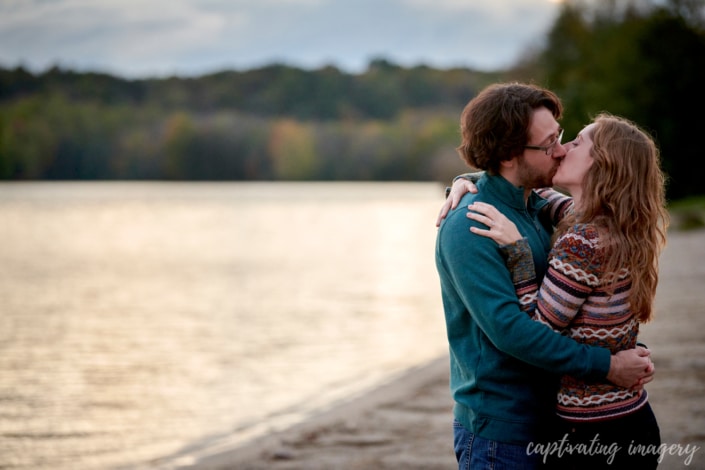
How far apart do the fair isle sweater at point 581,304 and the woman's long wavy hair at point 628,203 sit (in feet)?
0.13

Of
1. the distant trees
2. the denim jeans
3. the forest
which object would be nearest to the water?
the denim jeans

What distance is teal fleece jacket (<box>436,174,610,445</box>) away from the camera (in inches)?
105

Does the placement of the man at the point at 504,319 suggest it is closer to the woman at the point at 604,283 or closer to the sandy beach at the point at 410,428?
the woman at the point at 604,283

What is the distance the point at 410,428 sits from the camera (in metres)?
6.64

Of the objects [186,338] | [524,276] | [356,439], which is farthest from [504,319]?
[186,338]

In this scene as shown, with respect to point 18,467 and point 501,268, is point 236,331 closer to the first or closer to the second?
point 18,467

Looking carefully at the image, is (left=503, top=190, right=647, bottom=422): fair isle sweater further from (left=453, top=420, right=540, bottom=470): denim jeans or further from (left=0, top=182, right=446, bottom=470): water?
(left=0, top=182, right=446, bottom=470): water

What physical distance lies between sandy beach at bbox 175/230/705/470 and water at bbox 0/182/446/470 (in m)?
0.63

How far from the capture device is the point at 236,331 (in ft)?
45.5

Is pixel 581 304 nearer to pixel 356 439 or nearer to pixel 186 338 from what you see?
pixel 356 439

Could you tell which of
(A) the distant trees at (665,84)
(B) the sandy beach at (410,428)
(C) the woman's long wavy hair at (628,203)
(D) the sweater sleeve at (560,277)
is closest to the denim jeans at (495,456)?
(D) the sweater sleeve at (560,277)

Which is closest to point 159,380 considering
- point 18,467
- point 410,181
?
A: point 18,467

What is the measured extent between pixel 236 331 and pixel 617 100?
92.3ft

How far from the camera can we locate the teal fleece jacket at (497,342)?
2680 millimetres
